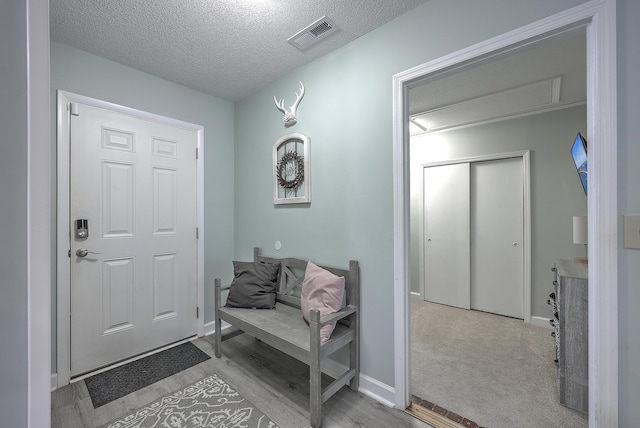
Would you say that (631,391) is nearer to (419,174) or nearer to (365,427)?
(365,427)

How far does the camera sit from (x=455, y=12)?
1.58 meters

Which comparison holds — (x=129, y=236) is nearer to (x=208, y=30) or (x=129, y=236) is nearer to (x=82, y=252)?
(x=82, y=252)

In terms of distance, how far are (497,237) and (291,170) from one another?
2.74 metres

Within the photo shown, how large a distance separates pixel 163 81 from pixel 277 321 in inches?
92.5

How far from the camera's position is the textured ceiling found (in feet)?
5.50

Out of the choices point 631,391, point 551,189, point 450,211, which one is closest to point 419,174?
point 450,211

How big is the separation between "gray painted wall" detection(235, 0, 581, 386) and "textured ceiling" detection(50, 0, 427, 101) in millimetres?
155

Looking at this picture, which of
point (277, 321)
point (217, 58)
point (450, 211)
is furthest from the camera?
point (450, 211)

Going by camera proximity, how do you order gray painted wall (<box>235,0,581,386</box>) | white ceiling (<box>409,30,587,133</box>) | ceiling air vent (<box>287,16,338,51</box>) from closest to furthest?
1. gray painted wall (<box>235,0,581,386</box>)
2. ceiling air vent (<box>287,16,338,51</box>)
3. white ceiling (<box>409,30,587,133</box>)

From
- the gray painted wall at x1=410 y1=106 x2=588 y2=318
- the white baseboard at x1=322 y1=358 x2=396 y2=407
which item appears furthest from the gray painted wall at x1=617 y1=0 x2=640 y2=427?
the gray painted wall at x1=410 y1=106 x2=588 y2=318

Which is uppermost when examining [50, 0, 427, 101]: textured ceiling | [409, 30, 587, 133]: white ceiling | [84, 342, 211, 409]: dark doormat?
[50, 0, 427, 101]: textured ceiling

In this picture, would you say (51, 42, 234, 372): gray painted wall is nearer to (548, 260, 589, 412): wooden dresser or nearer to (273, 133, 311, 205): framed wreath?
(273, 133, 311, 205): framed wreath
